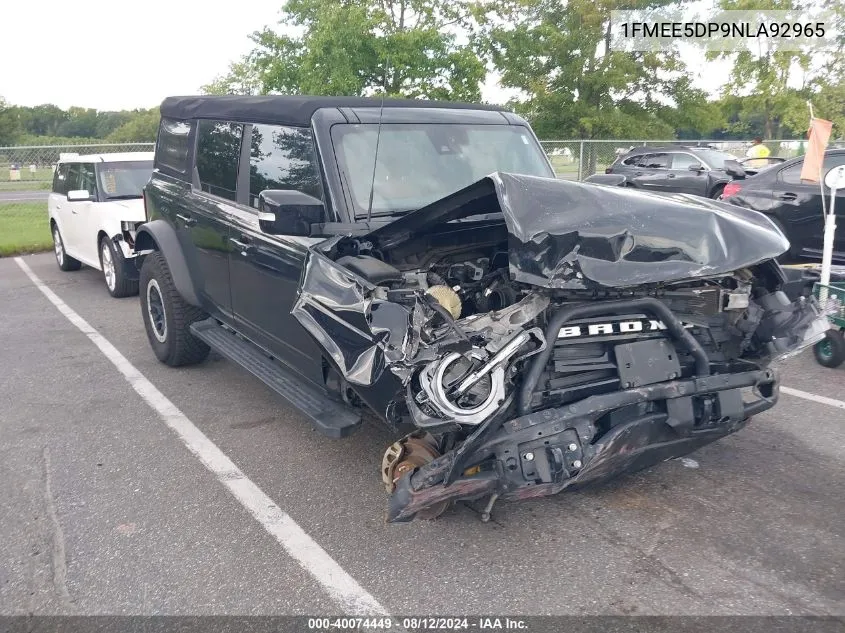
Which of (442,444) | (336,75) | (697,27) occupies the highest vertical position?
(697,27)

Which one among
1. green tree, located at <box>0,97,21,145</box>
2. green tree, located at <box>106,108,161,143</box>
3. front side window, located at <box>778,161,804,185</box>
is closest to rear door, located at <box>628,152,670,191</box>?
front side window, located at <box>778,161,804,185</box>

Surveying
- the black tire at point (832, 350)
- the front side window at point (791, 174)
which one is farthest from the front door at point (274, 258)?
the front side window at point (791, 174)

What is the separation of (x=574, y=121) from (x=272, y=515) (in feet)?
83.5

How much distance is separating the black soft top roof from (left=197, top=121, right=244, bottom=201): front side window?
0.27ft

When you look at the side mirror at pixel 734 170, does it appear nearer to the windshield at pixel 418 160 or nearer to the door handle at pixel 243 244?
the windshield at pixel 418 160

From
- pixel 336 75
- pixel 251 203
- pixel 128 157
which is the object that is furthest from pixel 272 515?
pixel 336 75

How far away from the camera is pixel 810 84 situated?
28141 millimetres

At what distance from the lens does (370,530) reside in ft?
11.5

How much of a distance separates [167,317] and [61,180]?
6.08 meters

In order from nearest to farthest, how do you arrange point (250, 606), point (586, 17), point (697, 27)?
point (250, 606) → point (697, 27) → point (586, 17)

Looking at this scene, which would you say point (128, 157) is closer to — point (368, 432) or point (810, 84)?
point (368, 432)

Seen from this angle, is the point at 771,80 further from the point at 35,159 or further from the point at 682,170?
the point at 35,159

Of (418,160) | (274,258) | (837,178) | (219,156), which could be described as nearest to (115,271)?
(219,156)

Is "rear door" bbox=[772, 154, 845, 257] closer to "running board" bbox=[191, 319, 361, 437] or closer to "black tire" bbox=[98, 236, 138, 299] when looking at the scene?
"running board" bbox=[191, 319, 361, 437]
